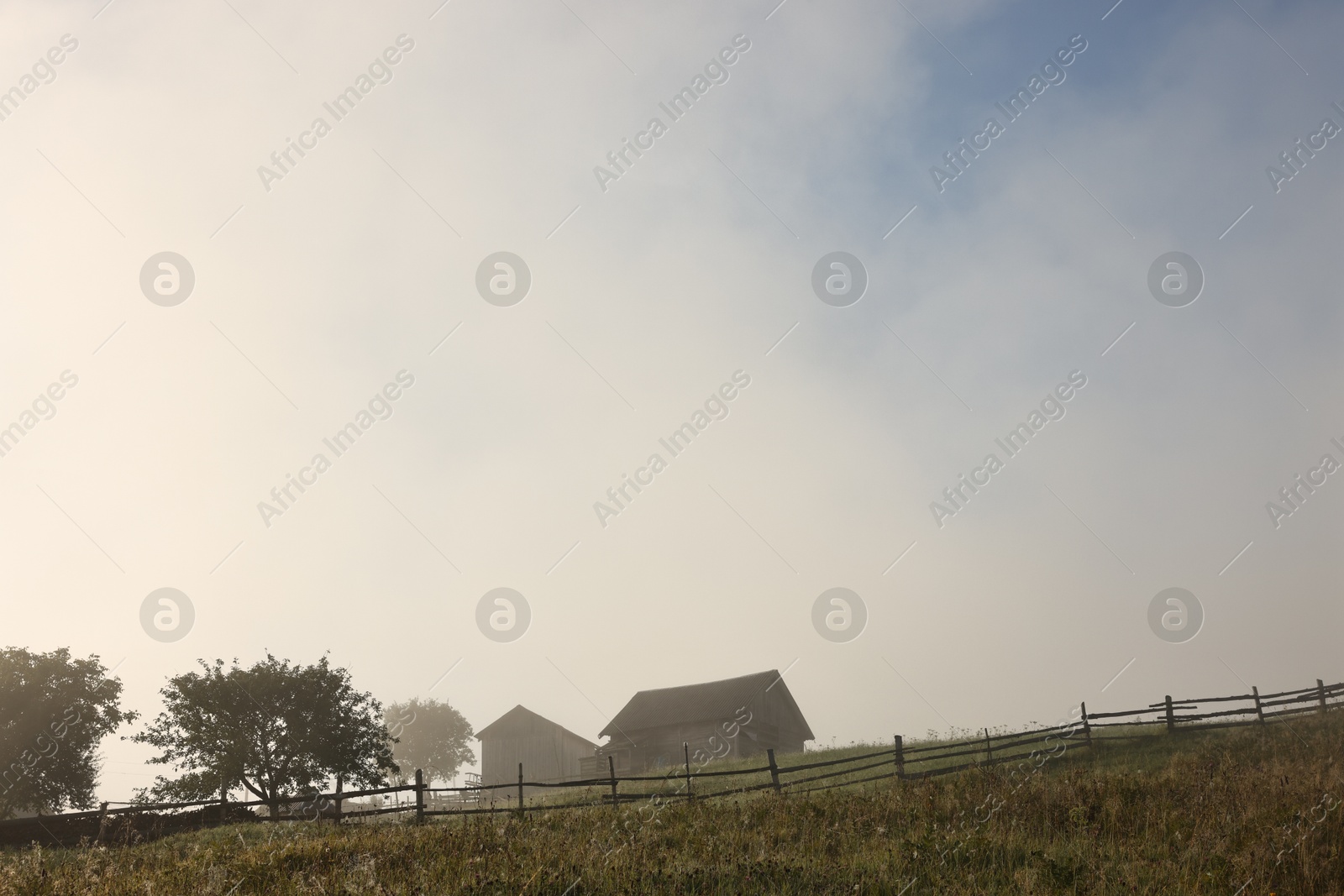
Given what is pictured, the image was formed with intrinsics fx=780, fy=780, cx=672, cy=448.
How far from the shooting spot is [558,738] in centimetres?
5303

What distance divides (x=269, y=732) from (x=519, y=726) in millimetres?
19558

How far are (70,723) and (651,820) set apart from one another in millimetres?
39632

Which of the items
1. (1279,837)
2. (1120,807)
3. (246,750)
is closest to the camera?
(1279,837)

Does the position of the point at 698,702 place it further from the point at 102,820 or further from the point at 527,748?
the point at 102,820

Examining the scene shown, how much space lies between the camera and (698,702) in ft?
154

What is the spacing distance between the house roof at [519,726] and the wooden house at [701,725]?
480 cm

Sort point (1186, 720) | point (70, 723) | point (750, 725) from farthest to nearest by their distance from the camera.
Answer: point (750, 725)
point (70, 723)
point (1186, 720)

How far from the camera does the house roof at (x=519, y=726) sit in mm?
53125

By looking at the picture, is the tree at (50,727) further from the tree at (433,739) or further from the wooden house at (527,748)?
the tree at (433,739)

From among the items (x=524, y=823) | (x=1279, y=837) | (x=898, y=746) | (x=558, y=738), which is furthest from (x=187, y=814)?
(x=558, y=738)

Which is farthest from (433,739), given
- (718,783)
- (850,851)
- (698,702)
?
(850,851)

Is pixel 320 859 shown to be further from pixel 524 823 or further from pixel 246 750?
pixel 246 750

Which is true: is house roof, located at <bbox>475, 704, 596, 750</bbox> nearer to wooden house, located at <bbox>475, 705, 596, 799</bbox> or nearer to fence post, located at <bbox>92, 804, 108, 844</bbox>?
wooden house, located at <bbox>475, 705, 596, 799</bbox>

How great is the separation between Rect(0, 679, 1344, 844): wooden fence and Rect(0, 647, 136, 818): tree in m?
18.7
